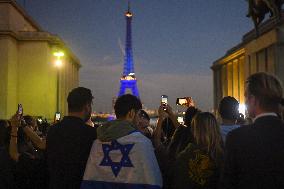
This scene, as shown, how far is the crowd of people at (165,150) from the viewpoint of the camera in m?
3.25

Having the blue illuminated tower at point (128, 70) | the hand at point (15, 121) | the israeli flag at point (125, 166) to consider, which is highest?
the blue illuminated tower at point (128, 70)

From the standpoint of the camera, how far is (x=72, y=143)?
4.40m

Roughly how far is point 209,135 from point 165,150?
47 centimetres

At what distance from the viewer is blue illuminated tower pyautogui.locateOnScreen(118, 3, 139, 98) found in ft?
395

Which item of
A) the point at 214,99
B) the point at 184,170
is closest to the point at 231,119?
the point at 184,170

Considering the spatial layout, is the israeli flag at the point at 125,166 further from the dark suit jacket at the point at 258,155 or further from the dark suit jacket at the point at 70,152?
the dark suit jacket at the point at 258,155

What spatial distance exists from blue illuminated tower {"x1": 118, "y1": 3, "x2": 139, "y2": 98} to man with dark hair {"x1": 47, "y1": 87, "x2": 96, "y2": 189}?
114904mm

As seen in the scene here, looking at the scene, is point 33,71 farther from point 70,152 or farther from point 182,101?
point 70,152

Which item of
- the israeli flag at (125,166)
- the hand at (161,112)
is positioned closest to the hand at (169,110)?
the hand at (161,112)

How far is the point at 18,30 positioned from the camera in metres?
68.3

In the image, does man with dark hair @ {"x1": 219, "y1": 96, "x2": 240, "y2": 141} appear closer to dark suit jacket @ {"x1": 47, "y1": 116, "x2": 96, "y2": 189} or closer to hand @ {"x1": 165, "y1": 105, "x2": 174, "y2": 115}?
hand @ {"x1": 165, "y1": 105, "x2": 174, "y2": 115}

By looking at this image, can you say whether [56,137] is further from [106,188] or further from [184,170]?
[184,170]

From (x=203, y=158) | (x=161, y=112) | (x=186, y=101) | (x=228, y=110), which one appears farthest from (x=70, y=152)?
(x=186, y=101)

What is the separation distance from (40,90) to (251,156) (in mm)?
64109
